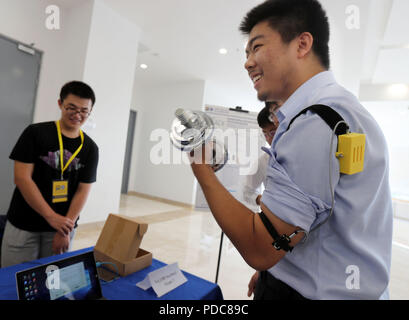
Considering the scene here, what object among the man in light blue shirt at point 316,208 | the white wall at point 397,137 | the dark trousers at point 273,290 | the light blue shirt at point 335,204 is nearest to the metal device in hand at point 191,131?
the man in light blue shirt at point 316,208

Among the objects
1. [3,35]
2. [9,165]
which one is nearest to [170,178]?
[9,165]

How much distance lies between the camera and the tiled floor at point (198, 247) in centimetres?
260

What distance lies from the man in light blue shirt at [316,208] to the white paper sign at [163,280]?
54cm

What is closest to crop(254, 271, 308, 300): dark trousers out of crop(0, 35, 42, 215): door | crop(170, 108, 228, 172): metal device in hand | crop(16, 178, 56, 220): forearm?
crop(170, 108, 228, 172): metal device in hand

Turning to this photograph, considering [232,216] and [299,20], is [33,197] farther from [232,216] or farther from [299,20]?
[299,20]

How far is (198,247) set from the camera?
11.1 feet

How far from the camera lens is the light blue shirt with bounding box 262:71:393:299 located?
0.46 meters

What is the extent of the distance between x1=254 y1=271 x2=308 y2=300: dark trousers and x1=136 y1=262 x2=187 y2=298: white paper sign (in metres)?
0.44

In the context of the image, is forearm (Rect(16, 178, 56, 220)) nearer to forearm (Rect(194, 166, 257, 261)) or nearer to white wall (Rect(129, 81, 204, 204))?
forearm (Rect(194, 166, 257, 261))

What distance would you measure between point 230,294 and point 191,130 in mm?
2061

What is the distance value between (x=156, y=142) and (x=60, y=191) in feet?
18.0

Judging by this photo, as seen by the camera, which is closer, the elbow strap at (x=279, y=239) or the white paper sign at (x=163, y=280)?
the elbow strap at (x=279, y=239)

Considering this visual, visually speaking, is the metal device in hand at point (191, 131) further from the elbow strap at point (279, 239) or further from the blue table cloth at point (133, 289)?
the blue table cloth at point (133, 289)
